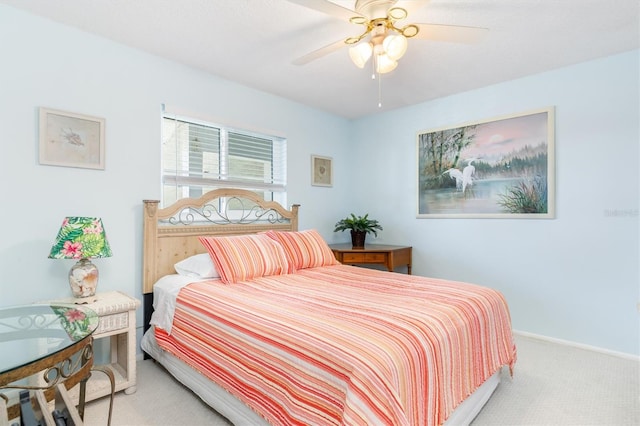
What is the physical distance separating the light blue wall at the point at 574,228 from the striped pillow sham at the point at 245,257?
196cm

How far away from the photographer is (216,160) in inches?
128

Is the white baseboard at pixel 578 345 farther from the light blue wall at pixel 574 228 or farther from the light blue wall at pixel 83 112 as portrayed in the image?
the light blue wall at pixel 83 112

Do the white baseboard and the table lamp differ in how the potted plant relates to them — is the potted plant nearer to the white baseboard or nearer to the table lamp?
the white baseboard

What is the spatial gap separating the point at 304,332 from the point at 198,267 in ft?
4.67

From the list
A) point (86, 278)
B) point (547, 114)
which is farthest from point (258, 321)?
point (547, 114)

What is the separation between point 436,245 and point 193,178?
266 centimetres

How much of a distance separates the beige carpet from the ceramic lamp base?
27.2 inches

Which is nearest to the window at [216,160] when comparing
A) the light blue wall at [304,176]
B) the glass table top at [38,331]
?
the light blue wall at [304,176]

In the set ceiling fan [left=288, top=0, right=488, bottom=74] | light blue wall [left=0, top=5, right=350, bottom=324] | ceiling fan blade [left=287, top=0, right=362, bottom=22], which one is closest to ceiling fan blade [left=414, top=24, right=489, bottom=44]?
ceiling fan [left=288, top=0, right=488, bottom=74]

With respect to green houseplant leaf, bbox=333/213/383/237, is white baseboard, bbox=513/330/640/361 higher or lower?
lower

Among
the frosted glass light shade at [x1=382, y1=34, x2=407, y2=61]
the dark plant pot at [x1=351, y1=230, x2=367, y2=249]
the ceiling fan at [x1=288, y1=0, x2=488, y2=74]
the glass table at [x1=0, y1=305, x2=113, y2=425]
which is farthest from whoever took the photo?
the dark plant pot at [x1=351, y1=230, x2=367, y2=249]

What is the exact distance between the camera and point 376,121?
14.3 ft

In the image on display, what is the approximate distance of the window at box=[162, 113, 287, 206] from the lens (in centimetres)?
294

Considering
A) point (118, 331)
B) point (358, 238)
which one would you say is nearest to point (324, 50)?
point (118, 331)
